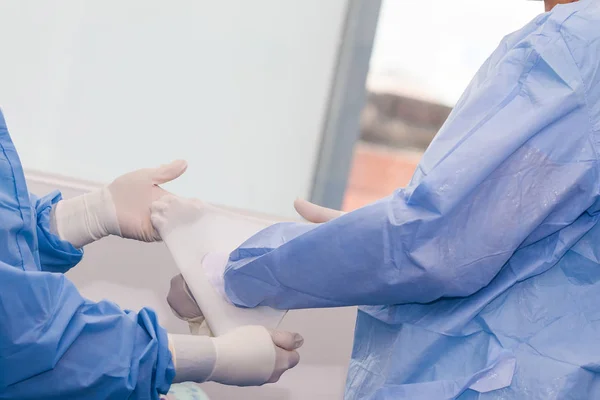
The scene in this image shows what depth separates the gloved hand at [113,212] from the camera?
130cm

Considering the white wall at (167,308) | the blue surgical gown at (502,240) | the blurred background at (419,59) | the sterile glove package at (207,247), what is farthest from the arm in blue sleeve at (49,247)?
the blurred background at (419,59)

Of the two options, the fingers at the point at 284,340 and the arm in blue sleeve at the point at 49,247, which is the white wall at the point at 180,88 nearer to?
the arm in blue sleeve at the point at 49,247

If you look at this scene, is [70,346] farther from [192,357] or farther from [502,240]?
[502,240]

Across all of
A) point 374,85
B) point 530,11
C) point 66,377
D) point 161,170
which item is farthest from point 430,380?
point 530,11

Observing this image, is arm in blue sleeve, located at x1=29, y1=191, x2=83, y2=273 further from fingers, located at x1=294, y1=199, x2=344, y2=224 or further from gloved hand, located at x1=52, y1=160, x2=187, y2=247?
fingers, located at x1=294, y1=199, x2=344, y2=224

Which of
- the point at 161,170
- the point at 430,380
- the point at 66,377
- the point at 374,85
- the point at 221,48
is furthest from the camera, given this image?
the point at 374,85

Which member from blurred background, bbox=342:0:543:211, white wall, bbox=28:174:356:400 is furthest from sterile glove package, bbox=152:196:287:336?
blurred background, bbox=342:0:543:211

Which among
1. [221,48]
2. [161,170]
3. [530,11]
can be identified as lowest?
[161,170]

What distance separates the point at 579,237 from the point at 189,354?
55cm

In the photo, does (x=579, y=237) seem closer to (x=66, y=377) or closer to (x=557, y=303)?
(x=557, y=303)

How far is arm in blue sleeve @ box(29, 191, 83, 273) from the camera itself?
1.24m

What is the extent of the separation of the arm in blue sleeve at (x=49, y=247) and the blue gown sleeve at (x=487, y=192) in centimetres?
52

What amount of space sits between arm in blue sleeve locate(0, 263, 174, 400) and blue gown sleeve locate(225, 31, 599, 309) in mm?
272

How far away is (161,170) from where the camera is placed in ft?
4.39
